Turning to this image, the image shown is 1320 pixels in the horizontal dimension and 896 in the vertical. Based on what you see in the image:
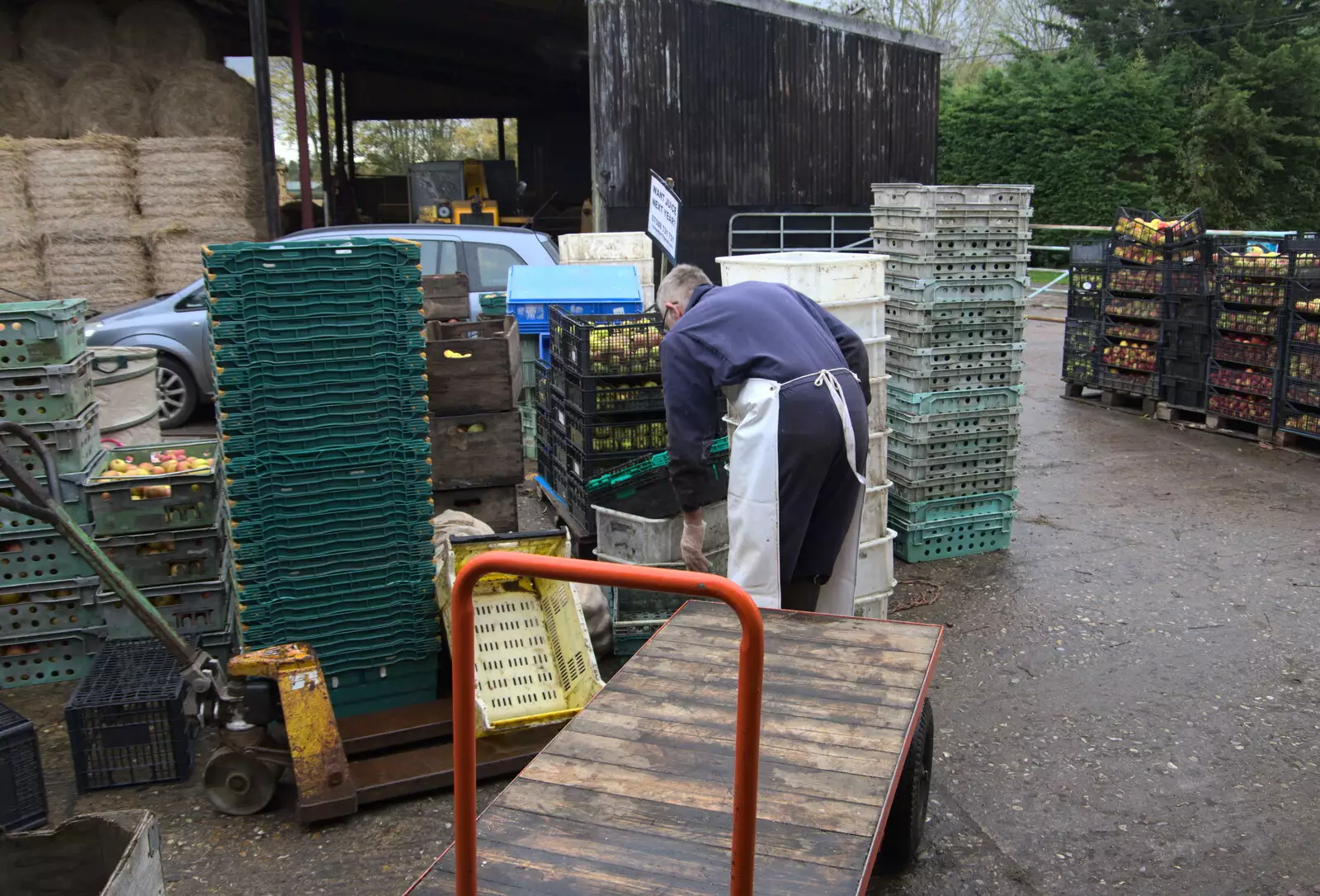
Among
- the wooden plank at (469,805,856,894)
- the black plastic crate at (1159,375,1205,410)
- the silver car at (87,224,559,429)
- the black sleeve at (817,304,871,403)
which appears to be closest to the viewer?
the wooden plank at (469,805,856,894)

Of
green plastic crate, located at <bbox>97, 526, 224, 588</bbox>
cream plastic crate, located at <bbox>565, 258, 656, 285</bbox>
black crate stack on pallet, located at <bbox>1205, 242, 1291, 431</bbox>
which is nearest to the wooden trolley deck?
green plastic crate, located at <bbox>97, 526, 224, 588</bbox>

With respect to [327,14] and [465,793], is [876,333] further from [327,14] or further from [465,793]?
[327,14]

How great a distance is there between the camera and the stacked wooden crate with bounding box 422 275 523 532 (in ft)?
19.4

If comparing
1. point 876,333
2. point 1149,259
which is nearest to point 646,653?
point 876,333

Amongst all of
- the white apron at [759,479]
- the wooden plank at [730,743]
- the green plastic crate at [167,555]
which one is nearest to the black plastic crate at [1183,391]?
the white apron at [759,479]

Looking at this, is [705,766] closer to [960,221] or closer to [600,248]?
[960,221]

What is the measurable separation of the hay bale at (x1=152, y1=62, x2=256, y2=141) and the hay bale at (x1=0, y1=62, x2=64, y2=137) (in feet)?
4.25

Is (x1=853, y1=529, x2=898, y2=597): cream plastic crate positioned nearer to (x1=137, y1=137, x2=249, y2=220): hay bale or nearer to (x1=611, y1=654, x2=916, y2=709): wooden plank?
(x1=611, y1=654, x2=916, y2=709): wooden plank

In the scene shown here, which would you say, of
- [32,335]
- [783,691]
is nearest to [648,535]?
[783,691]

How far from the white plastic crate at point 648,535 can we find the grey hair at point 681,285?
1.23m

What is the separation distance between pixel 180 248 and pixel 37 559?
30.3 ft

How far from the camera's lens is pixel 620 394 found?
6.05 meters

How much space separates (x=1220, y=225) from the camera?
28.4m

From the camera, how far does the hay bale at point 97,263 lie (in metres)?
13.2
